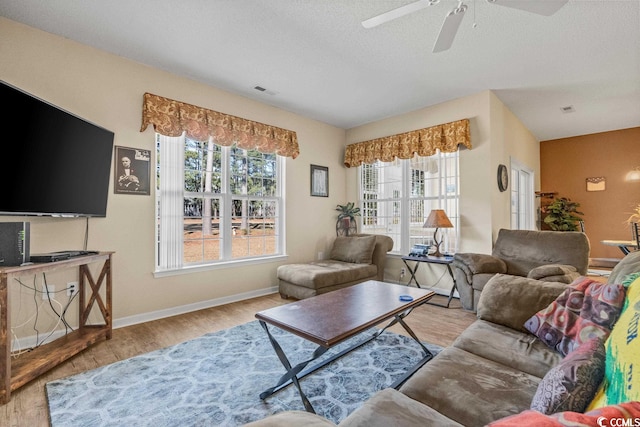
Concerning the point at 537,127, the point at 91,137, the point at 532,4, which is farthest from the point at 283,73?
the point at 537,127

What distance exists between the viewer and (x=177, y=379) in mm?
2018

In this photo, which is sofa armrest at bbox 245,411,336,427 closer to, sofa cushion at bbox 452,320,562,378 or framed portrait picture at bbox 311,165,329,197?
sofa cushion at bbox 452,320,562,378

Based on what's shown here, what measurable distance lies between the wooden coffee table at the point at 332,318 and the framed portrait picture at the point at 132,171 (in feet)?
6.96

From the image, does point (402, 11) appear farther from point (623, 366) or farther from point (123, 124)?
point (123, 124)

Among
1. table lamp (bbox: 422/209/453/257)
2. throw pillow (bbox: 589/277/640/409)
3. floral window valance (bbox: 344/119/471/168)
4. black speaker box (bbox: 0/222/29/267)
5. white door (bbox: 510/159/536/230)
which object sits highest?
floral window valance (bbox: 344/119/471/168)

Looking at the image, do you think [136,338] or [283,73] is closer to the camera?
[136,338]

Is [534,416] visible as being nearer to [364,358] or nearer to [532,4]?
[364,358]

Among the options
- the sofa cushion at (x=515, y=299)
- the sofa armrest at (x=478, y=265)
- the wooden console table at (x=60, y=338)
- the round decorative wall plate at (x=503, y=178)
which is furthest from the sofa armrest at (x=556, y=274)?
the wooden console table at (x=60, y=338)

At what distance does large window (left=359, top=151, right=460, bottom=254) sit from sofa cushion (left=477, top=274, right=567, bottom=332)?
2233mm

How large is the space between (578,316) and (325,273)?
245 centimetres

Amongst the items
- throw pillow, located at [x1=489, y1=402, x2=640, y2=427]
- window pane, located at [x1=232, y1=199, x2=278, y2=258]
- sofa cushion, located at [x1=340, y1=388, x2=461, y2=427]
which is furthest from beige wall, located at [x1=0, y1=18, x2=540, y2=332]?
throw pillow, located at [x1=489, y1=402, x2=640, y2=427]

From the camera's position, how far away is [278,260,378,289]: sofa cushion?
11.5 ft

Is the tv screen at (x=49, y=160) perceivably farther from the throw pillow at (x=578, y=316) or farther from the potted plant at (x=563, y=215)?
the potted plant at (x=563, y=215)

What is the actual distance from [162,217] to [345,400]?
8.81 feet
